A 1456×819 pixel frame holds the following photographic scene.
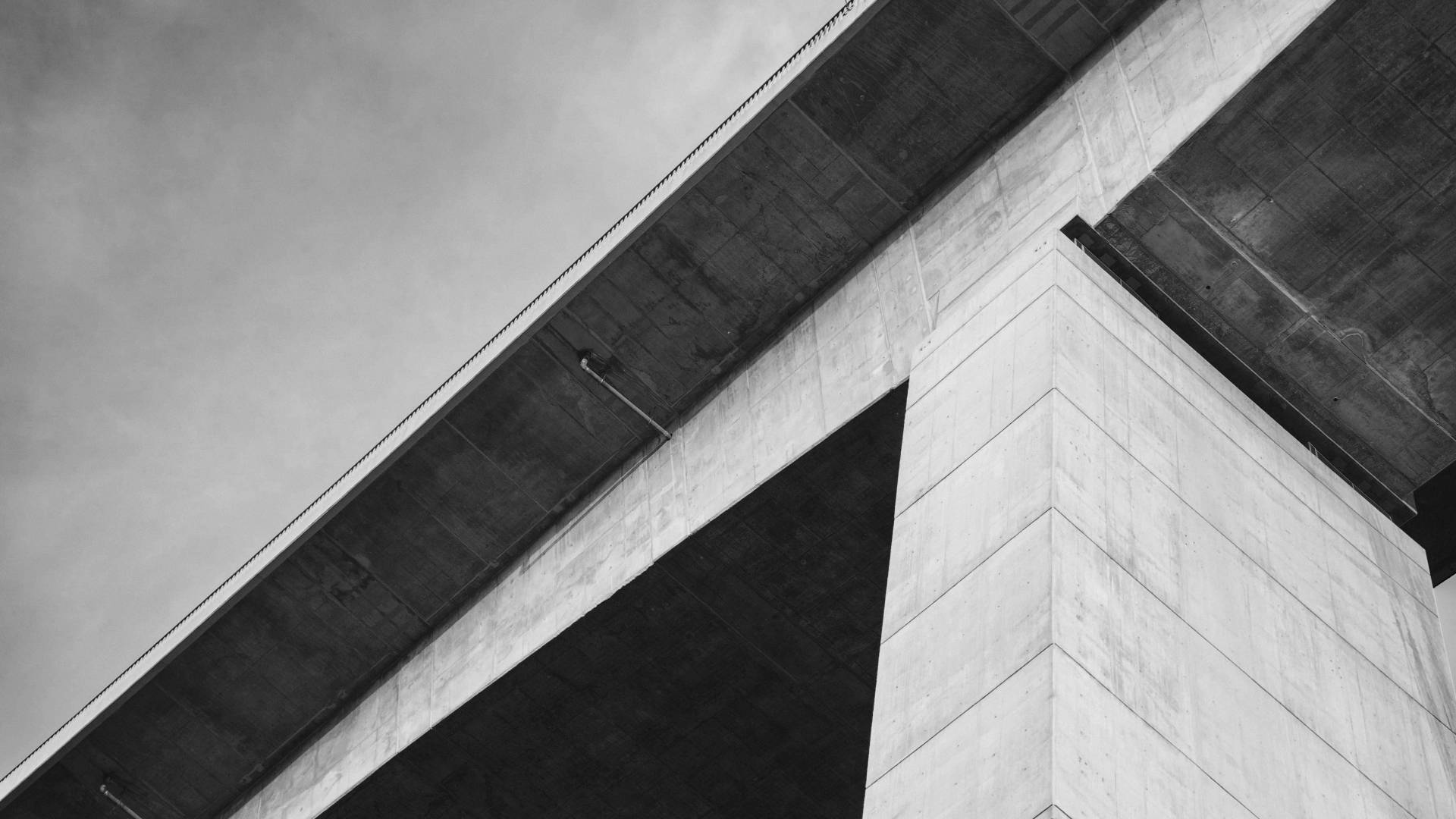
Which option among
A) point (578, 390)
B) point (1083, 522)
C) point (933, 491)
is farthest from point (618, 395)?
point (1083, 522)

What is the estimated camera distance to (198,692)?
86.9 feet

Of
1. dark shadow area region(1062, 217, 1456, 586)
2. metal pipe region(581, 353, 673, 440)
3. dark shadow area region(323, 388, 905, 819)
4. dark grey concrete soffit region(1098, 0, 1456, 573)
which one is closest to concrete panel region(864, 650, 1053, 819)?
dark shadow area region(1062, 217, 1456, 586)

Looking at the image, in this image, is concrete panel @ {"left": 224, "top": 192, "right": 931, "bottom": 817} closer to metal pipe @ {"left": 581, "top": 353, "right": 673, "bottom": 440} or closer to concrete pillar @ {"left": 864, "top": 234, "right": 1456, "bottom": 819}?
metal pipe @ {"left": 581, "top": 353, "right": 673, "bottom": 440}

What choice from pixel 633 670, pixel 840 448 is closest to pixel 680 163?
pixel 840 448

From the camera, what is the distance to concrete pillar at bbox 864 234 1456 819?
35.9ft

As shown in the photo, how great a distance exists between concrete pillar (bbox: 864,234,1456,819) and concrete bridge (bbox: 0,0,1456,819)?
0.16 feet

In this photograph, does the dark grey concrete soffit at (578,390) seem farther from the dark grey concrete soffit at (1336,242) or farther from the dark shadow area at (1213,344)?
the dark shadow area at (1213,344)

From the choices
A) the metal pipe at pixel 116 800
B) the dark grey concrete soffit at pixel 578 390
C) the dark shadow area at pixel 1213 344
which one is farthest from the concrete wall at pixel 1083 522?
the metal pipe at pixel 116 800

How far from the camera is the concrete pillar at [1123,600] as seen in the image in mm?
10945

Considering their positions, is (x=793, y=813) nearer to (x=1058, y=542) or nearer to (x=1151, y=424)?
(x=1151, y=424)

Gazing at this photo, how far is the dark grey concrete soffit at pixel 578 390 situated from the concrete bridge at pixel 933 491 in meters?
0.06

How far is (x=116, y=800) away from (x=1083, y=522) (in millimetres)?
20153

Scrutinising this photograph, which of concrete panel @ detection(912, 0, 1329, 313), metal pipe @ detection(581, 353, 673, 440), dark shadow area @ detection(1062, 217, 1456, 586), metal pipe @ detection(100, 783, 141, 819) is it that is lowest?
dark shadow area @ detection(1062, 217, 1456, 586)

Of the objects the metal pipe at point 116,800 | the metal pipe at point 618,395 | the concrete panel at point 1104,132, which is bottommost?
the concrete panel at point 1104,132
